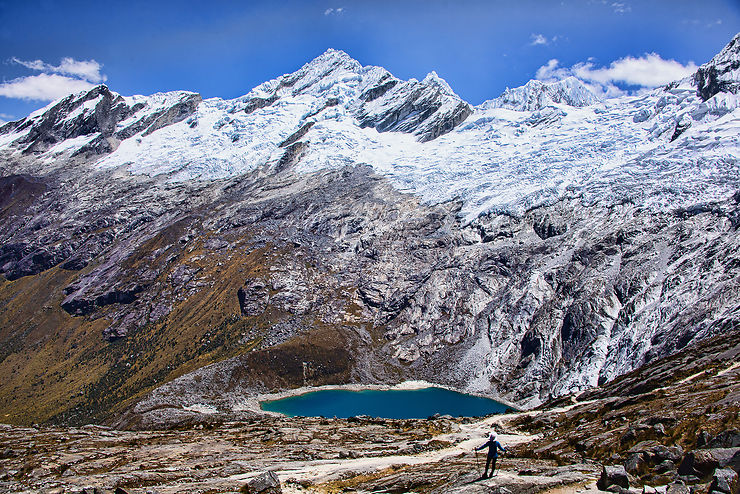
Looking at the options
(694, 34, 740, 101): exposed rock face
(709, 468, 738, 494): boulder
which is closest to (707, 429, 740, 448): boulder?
(709, 468, 738, 494): boulder

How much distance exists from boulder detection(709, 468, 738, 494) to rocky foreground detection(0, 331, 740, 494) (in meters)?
0.04

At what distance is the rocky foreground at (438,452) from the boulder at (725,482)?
0.04m

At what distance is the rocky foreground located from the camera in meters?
21.7

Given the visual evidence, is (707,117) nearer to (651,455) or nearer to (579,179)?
(579,179)

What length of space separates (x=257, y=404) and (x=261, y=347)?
27.1 m

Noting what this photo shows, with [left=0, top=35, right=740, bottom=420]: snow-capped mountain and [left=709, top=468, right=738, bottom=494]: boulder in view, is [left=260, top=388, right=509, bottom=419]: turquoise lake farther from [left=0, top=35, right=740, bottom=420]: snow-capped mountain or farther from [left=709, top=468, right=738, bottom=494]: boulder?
[left=709, top=468, right=738, bottom=494]: boulder

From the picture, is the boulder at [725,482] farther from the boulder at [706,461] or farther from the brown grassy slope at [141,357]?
the brown grassy slope at [141,357]

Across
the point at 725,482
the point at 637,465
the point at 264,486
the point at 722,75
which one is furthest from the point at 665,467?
the point at 722,75

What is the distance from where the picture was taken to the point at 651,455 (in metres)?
22.8

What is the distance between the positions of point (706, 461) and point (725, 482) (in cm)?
324

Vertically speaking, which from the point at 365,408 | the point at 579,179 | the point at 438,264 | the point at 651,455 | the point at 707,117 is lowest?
the point at 365,408

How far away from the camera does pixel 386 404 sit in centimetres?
13262

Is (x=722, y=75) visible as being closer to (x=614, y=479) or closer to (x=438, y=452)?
(x=438, y=452)

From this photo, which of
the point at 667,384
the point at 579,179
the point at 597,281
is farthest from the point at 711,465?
the point at 579,179
